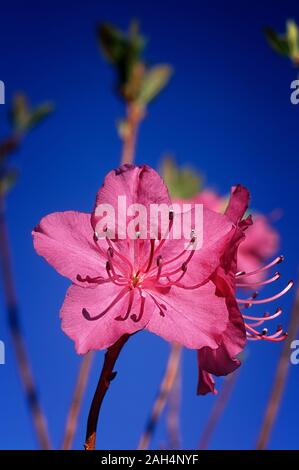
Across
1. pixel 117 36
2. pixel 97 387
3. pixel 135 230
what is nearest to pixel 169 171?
pixel 117 36

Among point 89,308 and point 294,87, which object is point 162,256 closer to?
point 89,308

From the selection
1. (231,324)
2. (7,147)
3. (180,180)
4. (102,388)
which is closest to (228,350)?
(231,324)

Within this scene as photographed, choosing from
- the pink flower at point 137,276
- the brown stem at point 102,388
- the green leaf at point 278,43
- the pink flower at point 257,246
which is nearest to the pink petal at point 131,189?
the pink flower at point 137,276

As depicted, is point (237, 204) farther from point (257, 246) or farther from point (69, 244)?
point (257, 246)

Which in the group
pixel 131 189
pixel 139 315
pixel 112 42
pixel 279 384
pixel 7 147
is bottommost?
pixel 279 384

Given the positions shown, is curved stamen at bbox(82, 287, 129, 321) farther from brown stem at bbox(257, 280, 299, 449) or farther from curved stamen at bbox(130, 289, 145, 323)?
brown stem at bbox(257, 280, 299, 449)

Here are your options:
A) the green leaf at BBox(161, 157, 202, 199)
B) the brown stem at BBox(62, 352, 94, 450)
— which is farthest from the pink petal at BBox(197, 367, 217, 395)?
the green leaf at BBox(161, 157, 202, 199)

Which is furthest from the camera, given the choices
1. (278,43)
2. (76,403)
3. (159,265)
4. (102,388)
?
(278,43)
